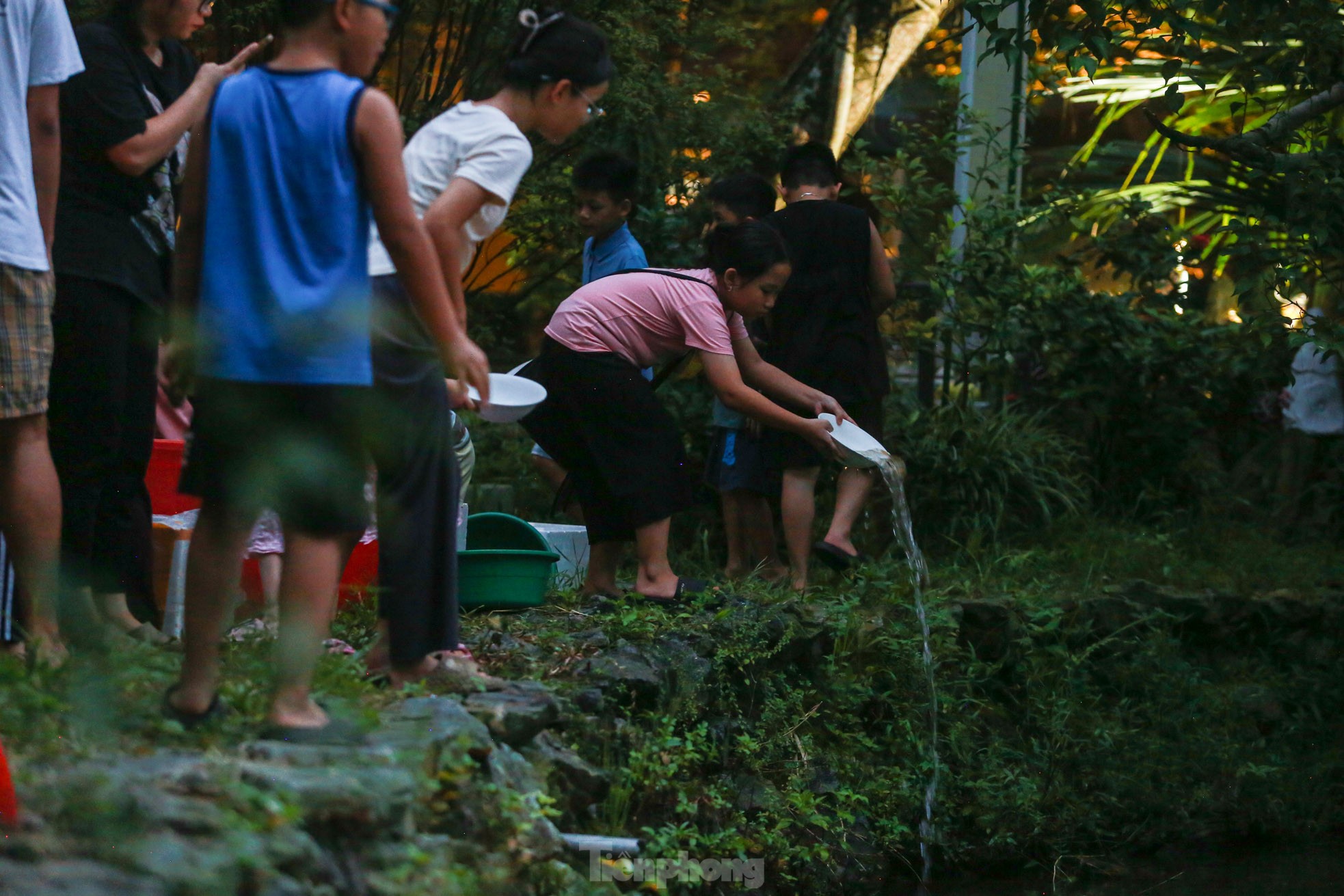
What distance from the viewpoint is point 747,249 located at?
15.3 ft

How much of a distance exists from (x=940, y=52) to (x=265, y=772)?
41.2ft

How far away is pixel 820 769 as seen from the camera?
486 cm

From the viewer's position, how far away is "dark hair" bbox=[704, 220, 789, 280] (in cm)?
465

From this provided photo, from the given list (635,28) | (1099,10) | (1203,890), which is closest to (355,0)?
(1099,10)

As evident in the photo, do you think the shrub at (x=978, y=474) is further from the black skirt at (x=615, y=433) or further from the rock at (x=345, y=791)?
the rock at (x=345, y=791)

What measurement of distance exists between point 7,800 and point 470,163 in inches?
61.7

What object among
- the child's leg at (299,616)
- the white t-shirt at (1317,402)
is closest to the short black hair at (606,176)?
the child's leg at (299,616)

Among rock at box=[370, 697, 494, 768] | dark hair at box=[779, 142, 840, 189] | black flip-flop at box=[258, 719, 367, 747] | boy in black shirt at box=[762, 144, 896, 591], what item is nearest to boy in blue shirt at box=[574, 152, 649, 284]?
boy in black shirt at box=[762, 144, 896, 591]

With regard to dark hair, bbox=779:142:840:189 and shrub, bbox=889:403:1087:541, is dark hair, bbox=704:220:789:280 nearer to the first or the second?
dark hair, bbox=779:142:840:189

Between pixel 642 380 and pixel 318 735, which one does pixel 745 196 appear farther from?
pixel 318 735

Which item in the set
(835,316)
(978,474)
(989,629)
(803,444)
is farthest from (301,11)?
(978,474)

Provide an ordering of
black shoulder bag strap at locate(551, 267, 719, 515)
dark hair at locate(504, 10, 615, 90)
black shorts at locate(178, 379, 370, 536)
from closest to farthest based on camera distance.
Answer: black shorts at locate(178, 379, 370, 536) < dark hair at locate(504, 10, 615, 90) < black shoulder bag strap at locate(551, 267, 719, 515)

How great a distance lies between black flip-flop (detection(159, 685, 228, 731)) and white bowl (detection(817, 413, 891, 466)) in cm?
252

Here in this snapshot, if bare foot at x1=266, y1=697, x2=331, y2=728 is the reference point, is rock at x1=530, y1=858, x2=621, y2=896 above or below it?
below
